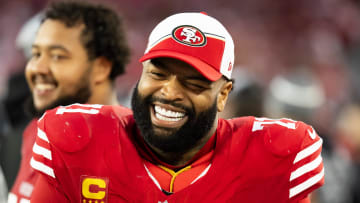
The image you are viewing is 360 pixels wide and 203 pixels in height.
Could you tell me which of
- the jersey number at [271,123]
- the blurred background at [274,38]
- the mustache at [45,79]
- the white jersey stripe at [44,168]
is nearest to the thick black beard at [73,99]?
the mustache at [45,79]

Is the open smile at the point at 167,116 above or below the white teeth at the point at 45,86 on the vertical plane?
above

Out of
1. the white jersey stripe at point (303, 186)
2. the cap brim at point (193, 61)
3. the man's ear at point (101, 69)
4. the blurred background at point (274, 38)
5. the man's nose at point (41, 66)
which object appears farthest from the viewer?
the blurred background at point (274, 38)

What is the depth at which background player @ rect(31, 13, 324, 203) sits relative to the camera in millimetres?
1972

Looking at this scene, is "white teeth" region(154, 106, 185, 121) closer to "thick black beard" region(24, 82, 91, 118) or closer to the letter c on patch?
the letter c on patch

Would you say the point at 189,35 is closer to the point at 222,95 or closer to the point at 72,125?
the point at 222,95

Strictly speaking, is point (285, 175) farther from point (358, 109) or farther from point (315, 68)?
point (315, 68)

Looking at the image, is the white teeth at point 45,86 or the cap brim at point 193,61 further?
the white teeth at point 45,86

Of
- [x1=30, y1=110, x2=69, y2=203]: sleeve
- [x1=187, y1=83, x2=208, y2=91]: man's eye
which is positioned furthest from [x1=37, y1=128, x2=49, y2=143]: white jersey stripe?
[x1=187, y1=83, x2=208, y2=91]: man's eye

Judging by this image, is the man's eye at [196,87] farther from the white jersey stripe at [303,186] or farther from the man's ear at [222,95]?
the white jersey stripe at [303,186]

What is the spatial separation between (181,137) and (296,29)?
7649 mm

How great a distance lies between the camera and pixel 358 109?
207 inches

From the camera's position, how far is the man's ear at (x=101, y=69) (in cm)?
291

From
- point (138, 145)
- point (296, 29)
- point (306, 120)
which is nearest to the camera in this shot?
point (138, 145)

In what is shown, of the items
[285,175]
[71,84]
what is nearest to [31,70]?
[71,84]
